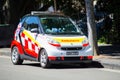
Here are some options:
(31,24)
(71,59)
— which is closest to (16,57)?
(31,24)

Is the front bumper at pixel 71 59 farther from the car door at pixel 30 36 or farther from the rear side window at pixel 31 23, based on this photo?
the rear side window at pixel 31 23

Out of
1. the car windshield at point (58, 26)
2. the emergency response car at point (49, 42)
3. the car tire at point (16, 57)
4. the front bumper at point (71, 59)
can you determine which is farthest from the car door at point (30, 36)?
the front bumper at point (71, 59)

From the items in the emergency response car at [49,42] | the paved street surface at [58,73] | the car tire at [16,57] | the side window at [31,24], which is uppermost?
the side window at [31,24]

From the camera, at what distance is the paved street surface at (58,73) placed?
13.1 meters

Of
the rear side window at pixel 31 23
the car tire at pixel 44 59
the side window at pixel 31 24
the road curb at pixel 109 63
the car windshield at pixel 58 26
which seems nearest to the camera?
the road curb at pixel 109 63

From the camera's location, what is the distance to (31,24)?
16531 millimetres

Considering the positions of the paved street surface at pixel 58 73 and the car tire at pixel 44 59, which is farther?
the car tire at pixel 44 59

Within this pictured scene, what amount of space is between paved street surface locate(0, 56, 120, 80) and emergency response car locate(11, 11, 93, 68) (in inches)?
16.3

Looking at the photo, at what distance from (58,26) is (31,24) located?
965 millimetres

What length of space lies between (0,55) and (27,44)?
18.8 feet

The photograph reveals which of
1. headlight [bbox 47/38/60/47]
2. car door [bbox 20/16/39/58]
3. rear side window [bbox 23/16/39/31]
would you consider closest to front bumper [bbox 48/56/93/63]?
headlight [bbox 47/38/60/47]

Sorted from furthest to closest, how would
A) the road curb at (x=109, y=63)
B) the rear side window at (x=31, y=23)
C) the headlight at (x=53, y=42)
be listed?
1. the rear side window at (x=31, y=23)
2. the headlight at (x=53, y=42)
3. the road curb at (x=109, y=63)

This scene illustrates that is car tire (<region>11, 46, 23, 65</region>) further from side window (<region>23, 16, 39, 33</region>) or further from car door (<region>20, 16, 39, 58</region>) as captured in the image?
side window (<region>23, 16, 39, 33</region>)

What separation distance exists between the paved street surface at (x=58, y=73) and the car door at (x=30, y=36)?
0.60 m
